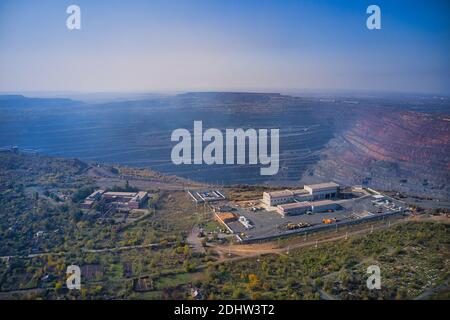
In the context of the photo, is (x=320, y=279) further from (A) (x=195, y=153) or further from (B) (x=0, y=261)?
(A) (x=195, y=153)

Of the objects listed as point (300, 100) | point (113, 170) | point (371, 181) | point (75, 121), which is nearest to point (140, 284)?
point (113, 170)

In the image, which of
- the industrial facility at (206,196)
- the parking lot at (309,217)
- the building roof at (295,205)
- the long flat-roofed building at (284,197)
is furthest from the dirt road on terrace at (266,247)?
the industrial facility at (206,196)

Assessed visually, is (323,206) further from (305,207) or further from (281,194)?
(281,194)

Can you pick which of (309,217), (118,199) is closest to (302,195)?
(309,217)

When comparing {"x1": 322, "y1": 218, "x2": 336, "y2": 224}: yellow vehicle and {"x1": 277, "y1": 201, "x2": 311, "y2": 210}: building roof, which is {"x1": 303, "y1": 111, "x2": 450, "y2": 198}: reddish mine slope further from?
{"x1": 322, "y1": 218, "x2": 336, "y2": 224}: yellow vehicle

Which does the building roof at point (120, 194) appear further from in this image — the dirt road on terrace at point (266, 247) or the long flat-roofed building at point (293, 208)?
the long flat-roofed building at point (293, 208)

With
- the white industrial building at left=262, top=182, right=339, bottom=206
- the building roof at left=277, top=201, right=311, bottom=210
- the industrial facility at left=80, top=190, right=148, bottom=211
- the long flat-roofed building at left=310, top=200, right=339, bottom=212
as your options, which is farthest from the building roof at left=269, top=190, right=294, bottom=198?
the industrial facility at left=80, top=190, right=148, bottom=211
